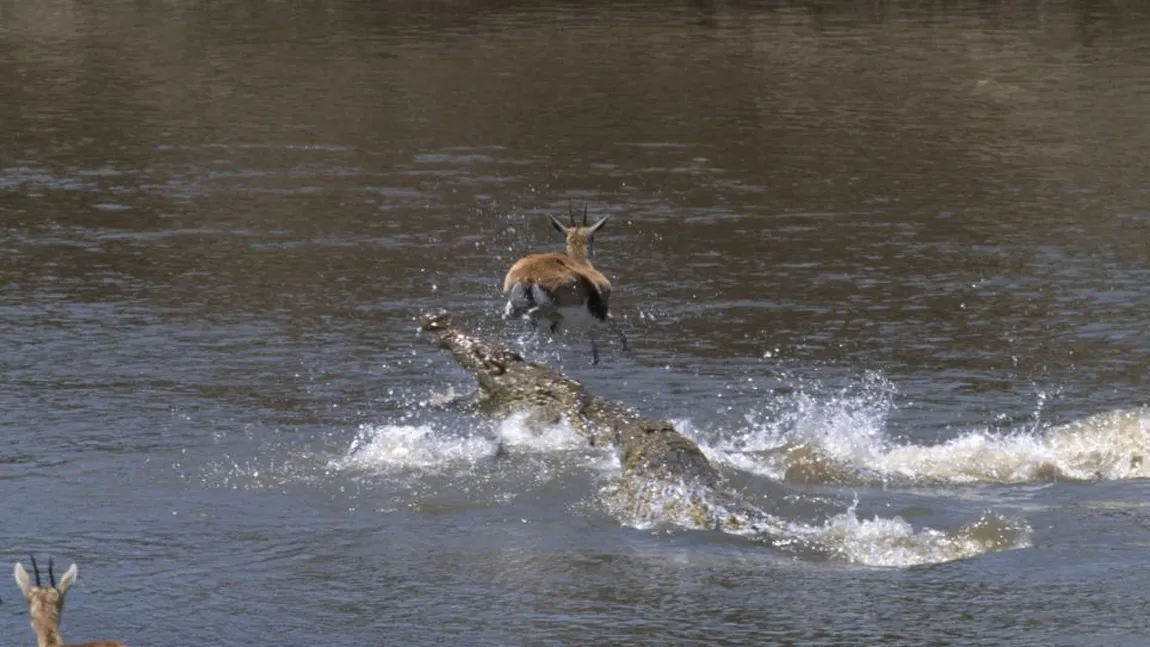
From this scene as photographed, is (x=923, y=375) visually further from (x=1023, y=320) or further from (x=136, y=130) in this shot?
(x=136, y=130)

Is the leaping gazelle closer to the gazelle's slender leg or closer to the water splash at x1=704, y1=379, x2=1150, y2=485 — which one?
the gazelle's slender leg

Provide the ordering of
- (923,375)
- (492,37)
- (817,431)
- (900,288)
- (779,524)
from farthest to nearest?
(492,37)
(900,288)
(923,375)
(817,431)
(779,524)

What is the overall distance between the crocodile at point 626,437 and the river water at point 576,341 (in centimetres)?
12

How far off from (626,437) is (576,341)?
12.9 feet

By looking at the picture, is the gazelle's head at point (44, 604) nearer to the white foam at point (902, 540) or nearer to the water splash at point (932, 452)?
the white foam at point (902, 540)

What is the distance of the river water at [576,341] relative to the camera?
9.57m

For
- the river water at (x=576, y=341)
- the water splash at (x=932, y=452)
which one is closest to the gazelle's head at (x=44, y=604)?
the river water at (x=576, y=341)

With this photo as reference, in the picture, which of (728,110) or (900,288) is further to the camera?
(728,110)

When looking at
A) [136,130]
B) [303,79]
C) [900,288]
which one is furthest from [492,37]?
[900,288]

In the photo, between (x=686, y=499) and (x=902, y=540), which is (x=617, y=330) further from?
(x=902, y=540)

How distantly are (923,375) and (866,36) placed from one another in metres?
19.6

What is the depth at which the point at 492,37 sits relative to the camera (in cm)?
3206

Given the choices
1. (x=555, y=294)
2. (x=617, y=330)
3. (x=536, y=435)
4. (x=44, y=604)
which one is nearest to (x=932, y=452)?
(x=536, y=435)

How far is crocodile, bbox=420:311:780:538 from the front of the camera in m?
10.4
